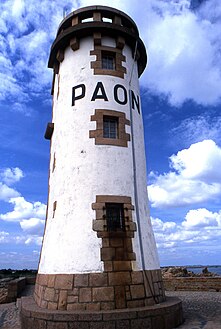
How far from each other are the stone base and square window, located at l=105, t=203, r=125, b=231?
2243mm

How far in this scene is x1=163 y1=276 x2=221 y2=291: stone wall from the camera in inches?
665

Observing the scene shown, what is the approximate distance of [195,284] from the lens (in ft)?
56.3

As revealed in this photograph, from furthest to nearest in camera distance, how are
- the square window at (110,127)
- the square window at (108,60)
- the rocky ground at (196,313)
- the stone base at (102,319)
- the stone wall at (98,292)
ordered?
the square window at (108,60) → the square window at (110,127) → the rocky ground at (196,313) → the stone wall at (98,292) → the stone base at (102,319)

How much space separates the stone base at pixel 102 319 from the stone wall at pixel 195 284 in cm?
930

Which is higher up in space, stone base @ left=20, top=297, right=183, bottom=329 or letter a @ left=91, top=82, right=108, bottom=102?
letter a @ left=91, top=82, right=108, bottom=102

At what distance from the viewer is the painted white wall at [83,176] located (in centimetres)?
925

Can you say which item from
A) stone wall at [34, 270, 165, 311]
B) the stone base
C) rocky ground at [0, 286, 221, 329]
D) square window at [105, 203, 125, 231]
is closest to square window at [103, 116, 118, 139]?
square window at [105, 203, 125, 231]

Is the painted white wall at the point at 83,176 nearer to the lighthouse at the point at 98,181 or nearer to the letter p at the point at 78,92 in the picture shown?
the lighthouse at the point at 98,181

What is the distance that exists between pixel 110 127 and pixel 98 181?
2.04 m

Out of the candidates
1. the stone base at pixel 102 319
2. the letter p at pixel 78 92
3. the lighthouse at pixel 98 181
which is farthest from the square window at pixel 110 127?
the stone base at pixel 102 319

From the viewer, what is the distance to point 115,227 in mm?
9484

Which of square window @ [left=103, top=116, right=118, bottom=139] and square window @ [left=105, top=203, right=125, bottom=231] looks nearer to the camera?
square window @ [left=105, top=203, right=125, bottom=231]

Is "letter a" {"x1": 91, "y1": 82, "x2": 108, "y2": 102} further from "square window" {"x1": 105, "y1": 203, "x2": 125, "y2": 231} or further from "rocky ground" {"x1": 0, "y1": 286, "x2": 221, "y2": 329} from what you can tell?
"rocky ground" {"x1": 0, "y1": 286, "x2": 221, "y2": 329}

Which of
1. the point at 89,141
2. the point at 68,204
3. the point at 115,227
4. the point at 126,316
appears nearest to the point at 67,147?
the point at 89,141
